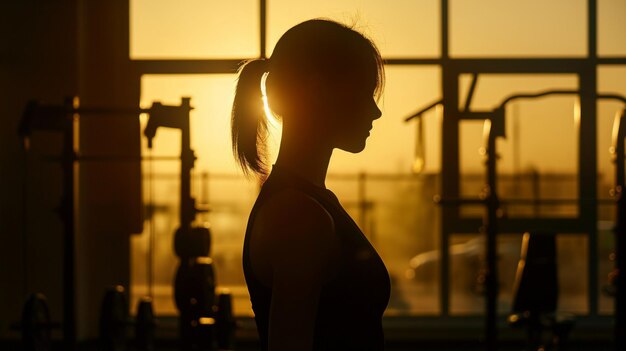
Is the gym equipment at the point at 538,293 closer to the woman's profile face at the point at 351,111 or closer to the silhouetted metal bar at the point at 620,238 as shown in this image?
the silhouetted metal bar at the point at 620,238

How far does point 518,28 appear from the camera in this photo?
223 inches

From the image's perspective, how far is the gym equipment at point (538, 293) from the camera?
13.1 feet

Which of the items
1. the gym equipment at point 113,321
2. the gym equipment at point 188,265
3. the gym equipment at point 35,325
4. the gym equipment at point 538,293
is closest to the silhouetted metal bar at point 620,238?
the gym equipment at point 538,293

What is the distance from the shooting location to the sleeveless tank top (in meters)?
0.89

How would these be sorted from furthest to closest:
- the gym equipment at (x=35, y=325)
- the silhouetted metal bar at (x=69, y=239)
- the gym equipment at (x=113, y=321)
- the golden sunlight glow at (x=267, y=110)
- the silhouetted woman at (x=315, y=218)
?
the gym equipment at (x=113, y=321)
the gym equipment at (x=35, y=325)
the silhouetted metal bar at (x=69, y=239)
the golden sunlight glow at (x=267, y=110)
the silhouetted woman at (x=315, y=218)

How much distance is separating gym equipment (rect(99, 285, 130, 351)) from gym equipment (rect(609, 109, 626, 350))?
76.7 inches

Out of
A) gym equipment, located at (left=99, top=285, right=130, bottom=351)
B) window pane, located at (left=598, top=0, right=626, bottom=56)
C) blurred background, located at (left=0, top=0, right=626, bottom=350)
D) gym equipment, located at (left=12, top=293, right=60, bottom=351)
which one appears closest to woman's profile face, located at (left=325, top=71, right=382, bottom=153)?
gym equipment, located at (left=12, top=293, right=60, bottom=351)

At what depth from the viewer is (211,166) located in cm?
563

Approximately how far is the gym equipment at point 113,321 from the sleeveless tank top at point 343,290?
3346 mm

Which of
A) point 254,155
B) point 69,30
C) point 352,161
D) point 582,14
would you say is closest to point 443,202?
point 352,161

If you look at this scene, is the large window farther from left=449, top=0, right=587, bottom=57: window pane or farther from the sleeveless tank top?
the sleeveless tank top

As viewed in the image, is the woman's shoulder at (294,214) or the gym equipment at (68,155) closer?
the woman's shoulder at (294,214)

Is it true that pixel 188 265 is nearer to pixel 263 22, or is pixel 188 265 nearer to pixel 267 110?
pixel 263 22

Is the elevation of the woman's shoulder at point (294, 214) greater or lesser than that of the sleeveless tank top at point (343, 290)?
greater
